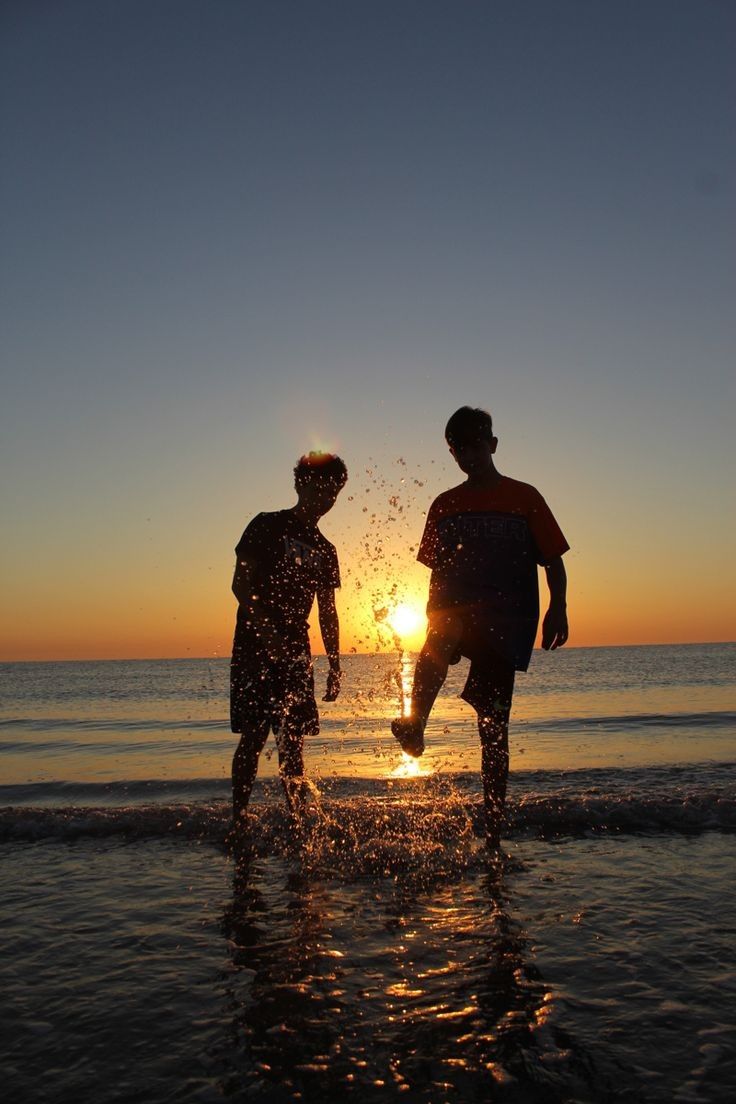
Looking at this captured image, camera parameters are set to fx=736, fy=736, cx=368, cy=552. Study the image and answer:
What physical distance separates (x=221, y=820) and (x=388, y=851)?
140cm

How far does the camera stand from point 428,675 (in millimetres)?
3807

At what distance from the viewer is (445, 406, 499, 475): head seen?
3.93m

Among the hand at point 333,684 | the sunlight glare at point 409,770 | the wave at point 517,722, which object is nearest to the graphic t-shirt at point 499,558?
the hand at point 333,684

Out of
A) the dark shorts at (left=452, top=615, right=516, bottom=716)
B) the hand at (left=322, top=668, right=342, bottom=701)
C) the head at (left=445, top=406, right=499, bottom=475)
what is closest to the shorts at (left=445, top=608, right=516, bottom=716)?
the dark shorts at (left=452, top=615, right=516, bottom=716)

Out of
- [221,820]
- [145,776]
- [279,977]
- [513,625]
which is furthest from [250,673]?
[145,776]

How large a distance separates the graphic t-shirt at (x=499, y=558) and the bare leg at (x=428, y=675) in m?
0.11

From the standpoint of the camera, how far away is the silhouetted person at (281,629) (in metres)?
4.43

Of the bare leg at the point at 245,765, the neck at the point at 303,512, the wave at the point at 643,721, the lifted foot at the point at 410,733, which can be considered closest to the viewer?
the lifted foot at the point at 410,733

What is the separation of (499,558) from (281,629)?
1.45 meters

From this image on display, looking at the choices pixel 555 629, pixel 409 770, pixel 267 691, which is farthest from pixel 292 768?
pixel 409 770

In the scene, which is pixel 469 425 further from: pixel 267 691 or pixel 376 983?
pixel 376 983

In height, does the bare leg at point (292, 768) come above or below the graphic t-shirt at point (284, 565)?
below

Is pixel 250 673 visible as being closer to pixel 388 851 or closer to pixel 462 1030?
pixel 388 851

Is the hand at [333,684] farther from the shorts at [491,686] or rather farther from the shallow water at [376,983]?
the shallow water at [376,983]
